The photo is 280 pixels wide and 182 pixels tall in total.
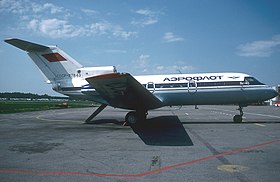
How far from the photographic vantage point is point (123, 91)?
13227mm

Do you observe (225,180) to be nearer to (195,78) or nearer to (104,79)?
(104,79)

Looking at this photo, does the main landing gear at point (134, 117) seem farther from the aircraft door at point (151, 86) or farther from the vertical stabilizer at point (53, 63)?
the vertical stabilizer at point (53, 63)

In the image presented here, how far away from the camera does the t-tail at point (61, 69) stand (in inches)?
635

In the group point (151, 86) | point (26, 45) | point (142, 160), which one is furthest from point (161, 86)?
point (142, 160)

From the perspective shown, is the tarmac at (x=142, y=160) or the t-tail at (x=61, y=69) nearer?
the tarmac at (x=142, y=160)

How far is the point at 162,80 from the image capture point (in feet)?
54.2

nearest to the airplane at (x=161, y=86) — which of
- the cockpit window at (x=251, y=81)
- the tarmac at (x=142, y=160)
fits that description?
the cockpit window at (x=251, y=81)

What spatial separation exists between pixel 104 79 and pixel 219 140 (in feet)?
18.7

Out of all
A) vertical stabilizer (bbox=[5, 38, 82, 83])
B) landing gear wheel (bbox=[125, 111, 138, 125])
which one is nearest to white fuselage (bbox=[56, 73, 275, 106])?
vertical stabilizer (bbox=[5, 38, 82, 83])

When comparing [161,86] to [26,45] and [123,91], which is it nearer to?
[123,91]

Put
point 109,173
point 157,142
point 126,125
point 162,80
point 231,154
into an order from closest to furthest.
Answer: point 109,173 < point 231,154 < point 157,142 < point 126,125 < point 162,80

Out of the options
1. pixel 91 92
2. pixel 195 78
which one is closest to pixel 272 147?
pixel 195 78

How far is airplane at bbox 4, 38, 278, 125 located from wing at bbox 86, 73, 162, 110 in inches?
3.8

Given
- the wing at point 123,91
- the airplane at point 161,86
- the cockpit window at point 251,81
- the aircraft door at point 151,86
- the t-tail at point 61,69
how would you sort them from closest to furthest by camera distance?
the wing at point 123,91 → the airplane at point 161,86 → the cockpit window at point 251,81 → the t-tail at point 61,69 → the aircraft door at point 151,86
